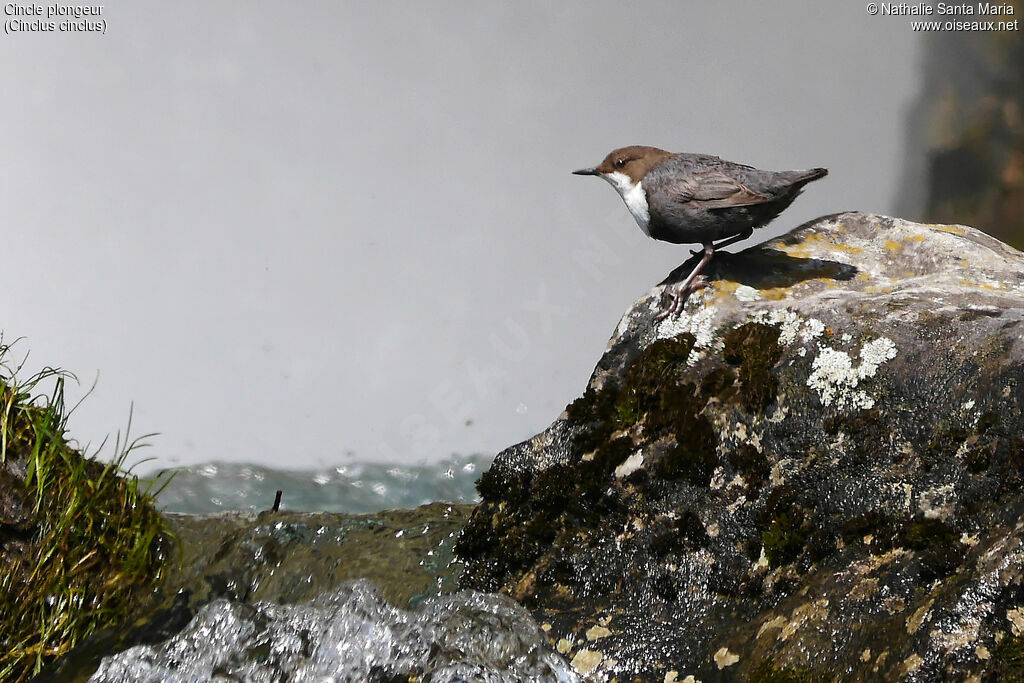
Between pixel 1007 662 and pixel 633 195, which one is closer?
pixel 1007 662

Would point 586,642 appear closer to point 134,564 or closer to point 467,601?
point 467,601

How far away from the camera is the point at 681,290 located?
174 inches

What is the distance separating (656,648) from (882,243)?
311 cm

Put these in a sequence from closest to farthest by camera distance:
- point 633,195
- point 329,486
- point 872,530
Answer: point 872,530 → point 633,195 → point 329,486

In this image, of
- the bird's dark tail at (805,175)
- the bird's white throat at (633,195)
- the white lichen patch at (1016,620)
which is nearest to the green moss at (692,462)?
the white lichen patch at (1016,620)

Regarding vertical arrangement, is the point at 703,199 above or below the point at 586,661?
above

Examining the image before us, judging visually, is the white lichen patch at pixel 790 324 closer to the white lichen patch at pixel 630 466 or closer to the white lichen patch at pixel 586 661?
the white lichen patch at pixel 630 466

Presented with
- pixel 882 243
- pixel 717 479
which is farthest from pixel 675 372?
pixel 882 243

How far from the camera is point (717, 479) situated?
382cm

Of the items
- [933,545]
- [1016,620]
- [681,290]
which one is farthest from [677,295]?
[1016,620]

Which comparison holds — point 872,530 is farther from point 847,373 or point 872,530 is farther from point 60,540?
point 60,540

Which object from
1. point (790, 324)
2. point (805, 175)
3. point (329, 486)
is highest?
point (329, 486)

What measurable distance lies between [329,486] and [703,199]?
636cm

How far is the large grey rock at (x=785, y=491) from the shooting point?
302 centimetres
